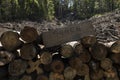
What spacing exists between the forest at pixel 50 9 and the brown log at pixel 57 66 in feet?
67.3

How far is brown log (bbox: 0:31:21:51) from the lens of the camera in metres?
3.86

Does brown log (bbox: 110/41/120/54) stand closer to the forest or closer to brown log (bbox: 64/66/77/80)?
brown log (bbox: 64/66/77/80)

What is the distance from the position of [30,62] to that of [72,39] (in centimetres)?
58

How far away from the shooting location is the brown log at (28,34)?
3875mm

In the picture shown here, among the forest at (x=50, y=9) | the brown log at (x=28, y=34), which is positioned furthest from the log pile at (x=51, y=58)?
the forest at (x=50, y=9)

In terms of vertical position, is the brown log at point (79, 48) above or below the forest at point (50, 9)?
above

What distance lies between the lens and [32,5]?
2848cm

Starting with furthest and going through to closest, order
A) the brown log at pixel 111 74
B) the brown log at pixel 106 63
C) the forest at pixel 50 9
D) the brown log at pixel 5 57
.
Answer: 1. the forest at pixel 50 9
2. the brown log at pixel 111 74
3. the brown log at pixel 106 63
4. the brown log at pixel 5 57

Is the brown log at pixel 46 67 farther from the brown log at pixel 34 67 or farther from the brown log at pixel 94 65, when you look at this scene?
the brown log at pixel 94 65

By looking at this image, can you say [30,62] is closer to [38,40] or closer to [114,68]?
[38,40]

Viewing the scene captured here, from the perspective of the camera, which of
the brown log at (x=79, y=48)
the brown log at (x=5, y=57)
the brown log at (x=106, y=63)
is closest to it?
the brown log at (x=5, y=57)

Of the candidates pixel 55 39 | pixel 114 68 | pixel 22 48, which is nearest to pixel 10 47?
pixel 22 48

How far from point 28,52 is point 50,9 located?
27.2 m

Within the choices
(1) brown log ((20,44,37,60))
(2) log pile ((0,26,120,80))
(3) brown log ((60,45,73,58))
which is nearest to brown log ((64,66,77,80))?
(2) log pile ((0,26,120,80))
